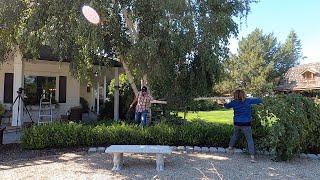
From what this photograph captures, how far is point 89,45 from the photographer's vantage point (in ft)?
34.4

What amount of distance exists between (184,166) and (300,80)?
45.0m

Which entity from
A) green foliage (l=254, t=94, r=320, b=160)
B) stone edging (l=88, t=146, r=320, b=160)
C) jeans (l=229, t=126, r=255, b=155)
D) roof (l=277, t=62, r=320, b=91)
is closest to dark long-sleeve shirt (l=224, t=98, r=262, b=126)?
jeans (l=229, t=126, r=255, b=155)

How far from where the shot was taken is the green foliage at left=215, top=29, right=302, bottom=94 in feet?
176

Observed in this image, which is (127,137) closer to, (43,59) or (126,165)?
(126,165)

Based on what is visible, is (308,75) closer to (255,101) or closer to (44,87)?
(44,87)

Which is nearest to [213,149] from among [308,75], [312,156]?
[312,156]

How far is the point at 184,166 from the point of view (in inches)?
314

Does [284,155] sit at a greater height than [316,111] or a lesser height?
lesser

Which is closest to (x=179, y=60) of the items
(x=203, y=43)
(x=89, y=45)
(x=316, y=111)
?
(x=203, y=43)

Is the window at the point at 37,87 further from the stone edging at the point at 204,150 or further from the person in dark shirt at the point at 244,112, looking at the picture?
the person in dark shirt at the point at 244,112

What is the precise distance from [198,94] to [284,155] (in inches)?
161

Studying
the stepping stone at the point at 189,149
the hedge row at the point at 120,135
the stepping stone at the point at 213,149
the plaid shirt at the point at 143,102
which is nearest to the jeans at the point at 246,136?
the stepping stone at the point at 213,149

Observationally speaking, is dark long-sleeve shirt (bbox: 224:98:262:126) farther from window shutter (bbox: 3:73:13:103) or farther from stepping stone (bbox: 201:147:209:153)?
window shutter (bbox: 3:73:13:103)

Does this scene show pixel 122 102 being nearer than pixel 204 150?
No
